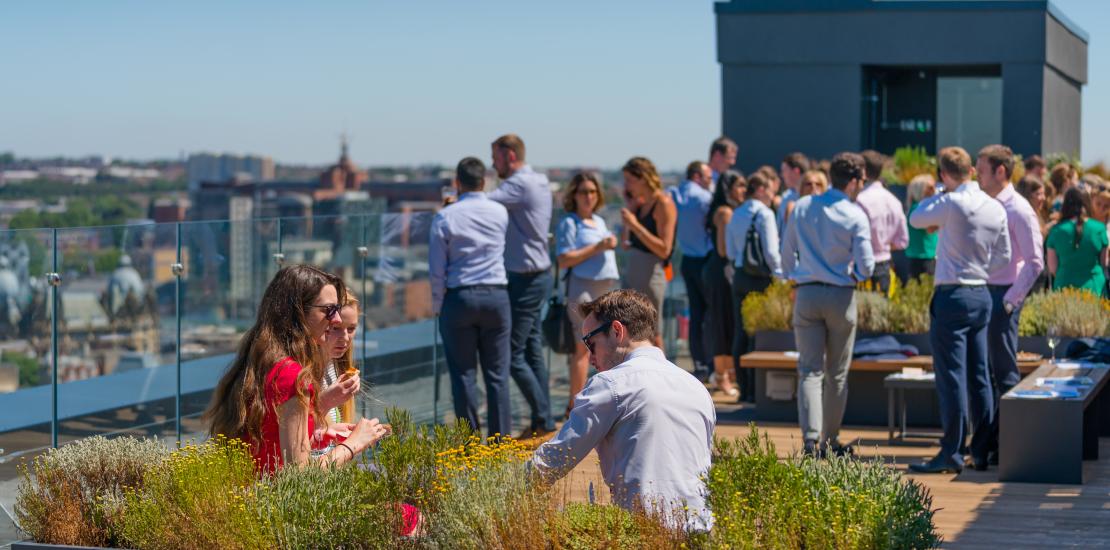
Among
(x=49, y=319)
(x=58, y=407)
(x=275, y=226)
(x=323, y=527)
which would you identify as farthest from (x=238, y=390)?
(x=275, y=226)

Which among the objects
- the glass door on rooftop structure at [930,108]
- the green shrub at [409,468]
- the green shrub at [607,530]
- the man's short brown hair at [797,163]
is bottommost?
the green shrub at [607,530]

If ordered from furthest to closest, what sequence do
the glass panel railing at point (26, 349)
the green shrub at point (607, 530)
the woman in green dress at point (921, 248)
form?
the woman in green dress at point (921, 248)
the glass panel railing at point (26, 349)
the green shrub at point (607, 530)

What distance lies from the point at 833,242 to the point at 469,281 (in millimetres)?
2070

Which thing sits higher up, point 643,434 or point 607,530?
point 643,434

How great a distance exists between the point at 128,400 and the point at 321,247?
9.49 ft

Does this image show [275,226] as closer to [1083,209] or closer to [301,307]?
[301,307]

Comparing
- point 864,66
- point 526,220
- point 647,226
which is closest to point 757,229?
point 647,226

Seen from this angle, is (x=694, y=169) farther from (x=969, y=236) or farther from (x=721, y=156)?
(x=969, y=236)

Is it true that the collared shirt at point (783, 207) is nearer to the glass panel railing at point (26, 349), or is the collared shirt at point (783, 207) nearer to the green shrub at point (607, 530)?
the glass panel railing at point (26, 349)

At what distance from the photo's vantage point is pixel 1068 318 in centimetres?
988

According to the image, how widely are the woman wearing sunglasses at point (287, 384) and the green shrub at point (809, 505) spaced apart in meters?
1.22

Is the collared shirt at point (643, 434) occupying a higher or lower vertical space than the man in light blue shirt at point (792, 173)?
lower

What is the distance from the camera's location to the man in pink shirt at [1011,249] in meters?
7.99

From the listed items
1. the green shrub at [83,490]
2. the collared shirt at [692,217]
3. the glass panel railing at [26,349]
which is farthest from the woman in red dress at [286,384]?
the collared shirt at [692,217]
